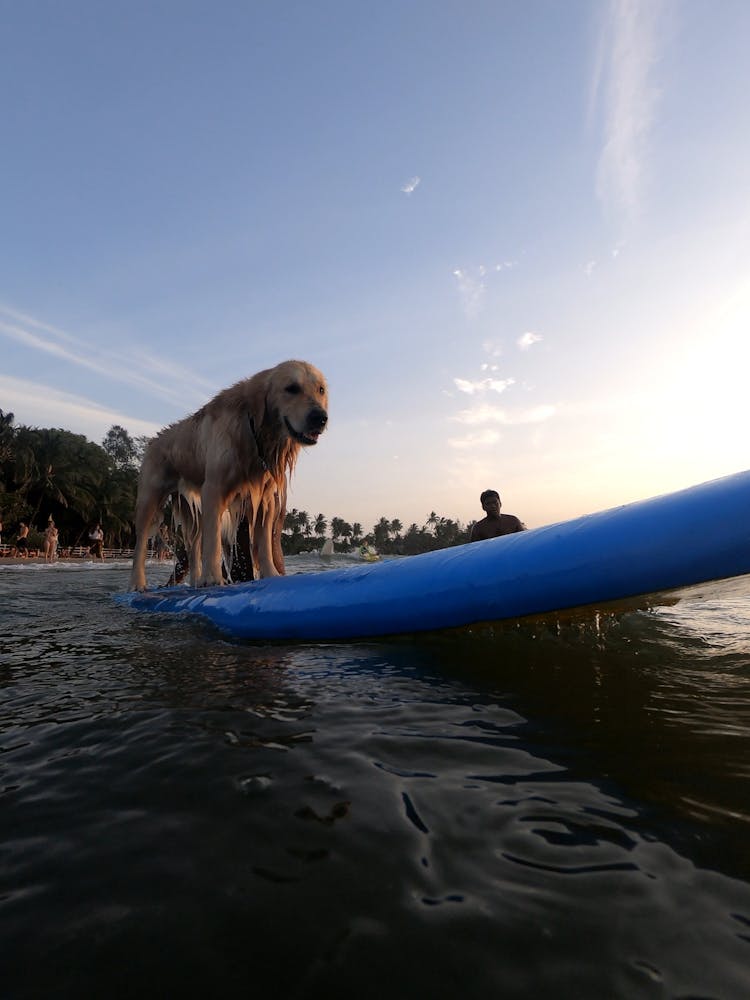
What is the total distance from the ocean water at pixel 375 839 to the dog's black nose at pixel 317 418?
261 centimetres

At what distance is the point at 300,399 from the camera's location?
4.87 m

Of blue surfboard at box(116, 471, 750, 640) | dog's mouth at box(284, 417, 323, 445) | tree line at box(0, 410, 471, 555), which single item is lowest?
blue surfboard at box(116, 471, 750, 640)

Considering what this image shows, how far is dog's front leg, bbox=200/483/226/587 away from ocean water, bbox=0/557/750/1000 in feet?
9.50

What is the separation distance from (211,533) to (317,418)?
1.77m

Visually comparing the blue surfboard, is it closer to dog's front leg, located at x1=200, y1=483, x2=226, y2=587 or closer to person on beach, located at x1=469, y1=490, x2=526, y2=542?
dog's front leg, located at x1=200, y1=483, x2=226, y2=587

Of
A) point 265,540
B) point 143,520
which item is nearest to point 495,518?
point 265,540

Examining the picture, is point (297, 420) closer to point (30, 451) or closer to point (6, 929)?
point (6, 929)

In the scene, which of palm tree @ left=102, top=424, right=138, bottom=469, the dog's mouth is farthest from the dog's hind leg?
palm tree @ left=102, top=424, right=138, bottom=469

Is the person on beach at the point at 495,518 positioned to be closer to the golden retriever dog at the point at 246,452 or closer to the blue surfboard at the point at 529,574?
the golden retriever dog at the point at 246,452

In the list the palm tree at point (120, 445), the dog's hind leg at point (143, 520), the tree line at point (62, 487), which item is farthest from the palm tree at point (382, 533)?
the dog's hind leg at point (143, 520)

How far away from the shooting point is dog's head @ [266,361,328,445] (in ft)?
15.6

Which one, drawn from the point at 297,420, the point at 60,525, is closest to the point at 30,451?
the point at 60,525

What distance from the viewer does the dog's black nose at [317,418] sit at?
15.5 feet

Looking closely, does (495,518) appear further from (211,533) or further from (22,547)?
(22,547)
